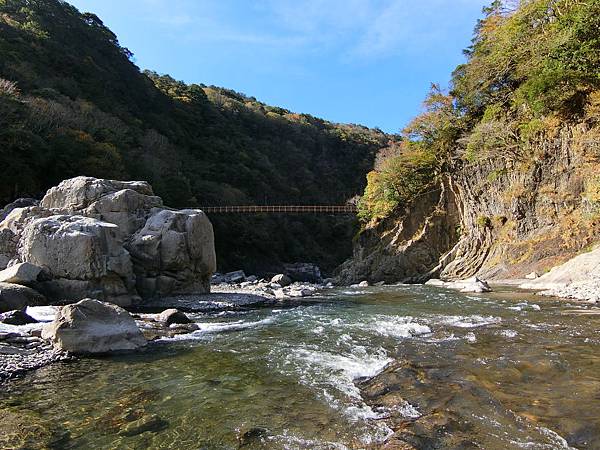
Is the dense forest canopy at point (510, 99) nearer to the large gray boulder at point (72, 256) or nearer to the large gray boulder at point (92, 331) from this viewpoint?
the large gray boulder at point (92, 331)

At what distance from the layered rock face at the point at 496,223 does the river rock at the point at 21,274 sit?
22.9m

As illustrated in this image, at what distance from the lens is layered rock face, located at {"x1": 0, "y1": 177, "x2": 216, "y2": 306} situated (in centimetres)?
1557

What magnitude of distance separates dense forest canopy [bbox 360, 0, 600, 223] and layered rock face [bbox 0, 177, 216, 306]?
64.1ft

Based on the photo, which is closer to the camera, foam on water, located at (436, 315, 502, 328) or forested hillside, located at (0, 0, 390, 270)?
foam on water, located at (436, 315, 502, 328)

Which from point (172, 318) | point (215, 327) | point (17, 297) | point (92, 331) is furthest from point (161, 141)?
point (92, 331)

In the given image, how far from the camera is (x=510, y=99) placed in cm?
2717

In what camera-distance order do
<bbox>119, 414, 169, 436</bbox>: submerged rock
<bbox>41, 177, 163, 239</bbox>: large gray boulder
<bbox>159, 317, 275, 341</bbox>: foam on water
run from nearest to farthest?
<bbox>119, 414, 169, 436</bbox>: submerged rock → <bbox>159, 317, 275, 341</bbox>: foam on water → <bbox>41, 177, 163, 239</bbox>: large gray boulder

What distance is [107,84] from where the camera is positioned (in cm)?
5569

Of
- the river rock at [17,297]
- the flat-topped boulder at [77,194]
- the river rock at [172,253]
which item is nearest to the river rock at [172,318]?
the river rock at [17,297]

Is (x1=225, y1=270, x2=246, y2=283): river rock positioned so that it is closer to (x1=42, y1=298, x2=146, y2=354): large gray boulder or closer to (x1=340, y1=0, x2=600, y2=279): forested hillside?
(x1=340, y1=0, x2=600, y2=279): forested hillside

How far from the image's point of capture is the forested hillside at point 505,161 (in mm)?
20766

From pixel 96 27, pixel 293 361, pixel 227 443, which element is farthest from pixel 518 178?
pixel 96 27

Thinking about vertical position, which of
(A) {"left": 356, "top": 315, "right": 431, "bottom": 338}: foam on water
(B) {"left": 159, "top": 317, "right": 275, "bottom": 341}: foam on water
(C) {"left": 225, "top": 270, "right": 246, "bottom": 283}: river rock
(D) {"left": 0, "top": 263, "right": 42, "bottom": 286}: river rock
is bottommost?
(C) {"left": 225, "top": 270, "right": 246, "bottom": 283}: river rock

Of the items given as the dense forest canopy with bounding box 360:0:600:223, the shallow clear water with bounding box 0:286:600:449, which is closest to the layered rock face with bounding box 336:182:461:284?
the dense forest canopy with bounding box 360:0:600:223
